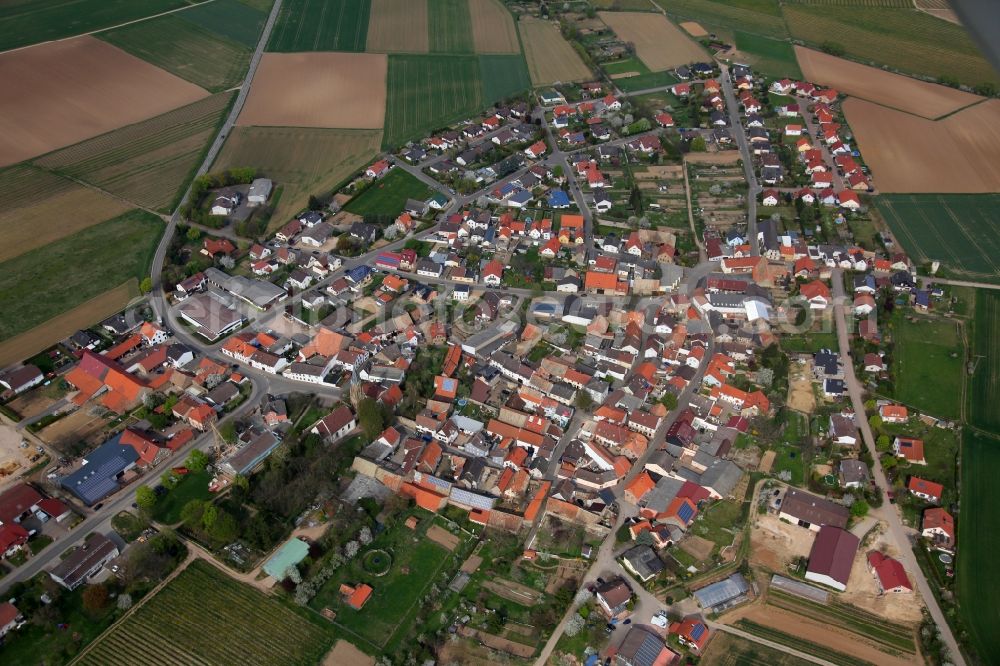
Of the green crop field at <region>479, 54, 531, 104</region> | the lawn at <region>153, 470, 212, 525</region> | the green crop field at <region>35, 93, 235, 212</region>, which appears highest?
the green crop field at <region>479, 54, 531, 104</region>

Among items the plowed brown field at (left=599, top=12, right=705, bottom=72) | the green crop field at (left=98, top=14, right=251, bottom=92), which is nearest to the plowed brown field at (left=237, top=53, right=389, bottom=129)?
the green crop field at (left=98, top=14, right=251, bottom=92)

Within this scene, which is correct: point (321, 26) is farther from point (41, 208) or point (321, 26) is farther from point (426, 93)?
point (41, 208)

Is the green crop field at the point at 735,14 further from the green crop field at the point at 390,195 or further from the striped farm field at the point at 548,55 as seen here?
the green crop field at the point at 390,195

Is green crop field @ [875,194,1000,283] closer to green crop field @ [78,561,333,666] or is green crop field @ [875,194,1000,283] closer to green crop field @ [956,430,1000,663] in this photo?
green crop field @ [956,430,1000,663]

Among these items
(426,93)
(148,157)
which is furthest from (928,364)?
(148,157)

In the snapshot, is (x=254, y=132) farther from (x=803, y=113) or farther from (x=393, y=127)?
(x=803, y=113)

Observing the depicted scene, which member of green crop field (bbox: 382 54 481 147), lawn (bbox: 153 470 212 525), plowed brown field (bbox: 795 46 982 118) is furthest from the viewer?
plowed brown field (bbox: 795 46 982 118)

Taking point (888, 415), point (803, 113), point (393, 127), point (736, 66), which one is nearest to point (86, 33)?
point (393, 127)

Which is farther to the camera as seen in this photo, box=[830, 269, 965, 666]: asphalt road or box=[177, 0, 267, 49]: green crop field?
box=[177, 0, 267, 49]: green crop field
